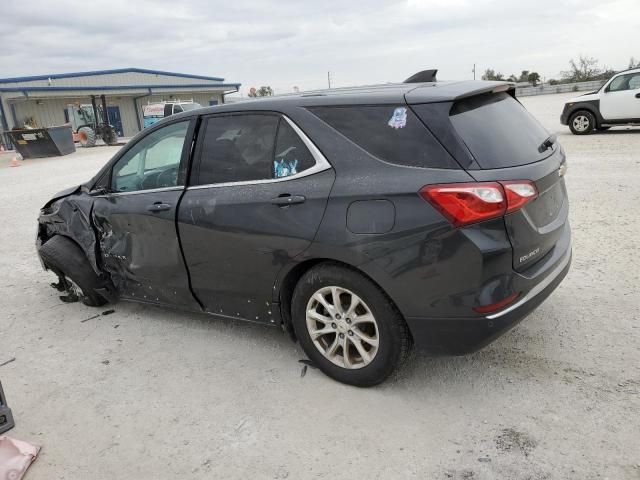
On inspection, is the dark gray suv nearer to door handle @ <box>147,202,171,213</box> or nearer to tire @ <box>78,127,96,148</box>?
door handle @ <box>147,202,171,213</box>

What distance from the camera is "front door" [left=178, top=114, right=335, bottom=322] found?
3127 mm

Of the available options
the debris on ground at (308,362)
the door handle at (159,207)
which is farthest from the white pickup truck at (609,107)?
the door handle at (159,207)

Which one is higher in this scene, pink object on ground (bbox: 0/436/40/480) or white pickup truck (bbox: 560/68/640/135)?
white pickup truck (bbox: 560/68/640/135)

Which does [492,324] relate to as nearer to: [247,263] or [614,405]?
[614,405]

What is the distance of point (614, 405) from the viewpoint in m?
2.83

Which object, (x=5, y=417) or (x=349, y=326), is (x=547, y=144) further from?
(x=5, y=417)

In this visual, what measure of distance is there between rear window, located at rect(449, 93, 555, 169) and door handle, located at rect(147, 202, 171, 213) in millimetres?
2077

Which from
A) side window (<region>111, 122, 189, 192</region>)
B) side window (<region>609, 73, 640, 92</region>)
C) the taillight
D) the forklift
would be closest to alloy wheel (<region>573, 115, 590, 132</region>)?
side window (<region>609, 73, 640, 92</region>)

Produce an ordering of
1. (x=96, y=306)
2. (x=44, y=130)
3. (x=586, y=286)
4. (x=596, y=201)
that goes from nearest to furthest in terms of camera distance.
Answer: (x=586, y=286), (x=96, y=306), (x=596, y=201), (x=44, y=130)

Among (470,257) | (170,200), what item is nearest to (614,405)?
(470,257)

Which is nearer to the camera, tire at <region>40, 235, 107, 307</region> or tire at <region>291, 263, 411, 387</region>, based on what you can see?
tire at <region>291, 263, 411, 387</region>

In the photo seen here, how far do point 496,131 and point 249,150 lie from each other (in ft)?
4.98

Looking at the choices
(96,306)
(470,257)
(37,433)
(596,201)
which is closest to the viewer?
(470,257)

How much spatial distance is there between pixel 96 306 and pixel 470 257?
11.7ft
